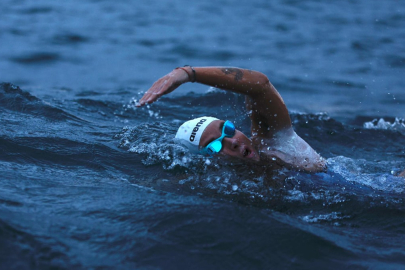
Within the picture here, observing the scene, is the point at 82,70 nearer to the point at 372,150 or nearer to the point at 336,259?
the point at 372,150

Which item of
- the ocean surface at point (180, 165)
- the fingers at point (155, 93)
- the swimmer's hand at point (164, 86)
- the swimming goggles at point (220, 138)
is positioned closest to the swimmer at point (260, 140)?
the swimming goggles at point (220, 138)

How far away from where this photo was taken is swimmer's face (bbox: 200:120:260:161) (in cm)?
488

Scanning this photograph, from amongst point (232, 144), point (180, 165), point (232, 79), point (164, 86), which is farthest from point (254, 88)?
point (180, 165)

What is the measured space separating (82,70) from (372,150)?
21.8 feet

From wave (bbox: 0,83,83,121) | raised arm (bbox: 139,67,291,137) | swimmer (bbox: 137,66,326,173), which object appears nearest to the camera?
raised arm (bbox: 139,67,291,137)

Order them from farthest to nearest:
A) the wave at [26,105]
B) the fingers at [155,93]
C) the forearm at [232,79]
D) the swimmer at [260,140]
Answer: the wave at [26,105] < the swimmer at [260,140] < the forearm at [232,79] < the fingers at [155,93]

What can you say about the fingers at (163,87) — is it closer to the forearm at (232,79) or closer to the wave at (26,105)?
the forearm at (232,79)

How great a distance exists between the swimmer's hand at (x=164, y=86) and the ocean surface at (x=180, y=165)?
0.82 meters

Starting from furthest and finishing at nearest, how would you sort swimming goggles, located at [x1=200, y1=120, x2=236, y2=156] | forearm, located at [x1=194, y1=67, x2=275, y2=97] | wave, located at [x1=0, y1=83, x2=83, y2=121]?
wave, located at [x1=0, y1=83, x2=83, y2=121], swimming goggles, located at [x1=200, y1=120, x2=236, y2=156], forearm, located at [x1=194, y1=67, x2=275, y2=97]

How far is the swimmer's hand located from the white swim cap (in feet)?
2.87

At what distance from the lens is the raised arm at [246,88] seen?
405 cm

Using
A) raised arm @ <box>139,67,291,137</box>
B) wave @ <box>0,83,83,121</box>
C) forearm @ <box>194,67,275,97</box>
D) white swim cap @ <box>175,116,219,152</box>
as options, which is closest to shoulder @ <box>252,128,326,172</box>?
raised arm @ <box>139,67,291,137</box>

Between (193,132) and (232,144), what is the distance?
0.40 metres

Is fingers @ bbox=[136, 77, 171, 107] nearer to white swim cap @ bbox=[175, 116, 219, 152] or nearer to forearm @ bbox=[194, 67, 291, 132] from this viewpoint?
forearm @ bbox=[194, 67, 291, 132]
